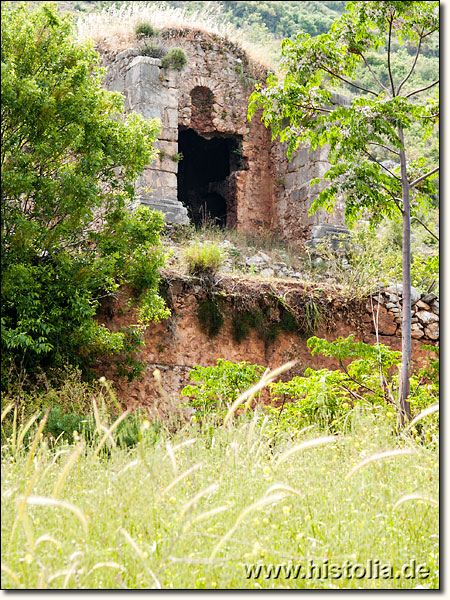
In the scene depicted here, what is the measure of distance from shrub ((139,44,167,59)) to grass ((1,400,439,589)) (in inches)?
391

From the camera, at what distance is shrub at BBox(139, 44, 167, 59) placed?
42.0ft

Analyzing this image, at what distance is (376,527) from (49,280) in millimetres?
4519

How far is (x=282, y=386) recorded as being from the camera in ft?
21.8

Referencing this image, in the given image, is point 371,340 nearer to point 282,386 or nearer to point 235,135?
point 282,386

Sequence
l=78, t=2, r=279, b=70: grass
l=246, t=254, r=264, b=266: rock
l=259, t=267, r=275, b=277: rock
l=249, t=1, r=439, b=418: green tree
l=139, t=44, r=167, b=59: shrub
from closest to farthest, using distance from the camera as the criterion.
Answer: l=249, t=1, r=439, b=418: green tree, l=259, t=267, r=275, b=277: rock, l=246, t=254, r=264, b=266: rock, l=139, t=44, r=167, b=59: shrub, l=78, t=2, r=279, b=70: grass

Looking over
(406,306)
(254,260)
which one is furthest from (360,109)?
(254,260)

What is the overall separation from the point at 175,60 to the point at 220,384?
7997mm

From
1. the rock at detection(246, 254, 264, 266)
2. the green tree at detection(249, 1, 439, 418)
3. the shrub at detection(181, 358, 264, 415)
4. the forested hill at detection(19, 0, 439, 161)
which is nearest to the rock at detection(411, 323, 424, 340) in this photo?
the rock at detection(246, 254, 264, 266)

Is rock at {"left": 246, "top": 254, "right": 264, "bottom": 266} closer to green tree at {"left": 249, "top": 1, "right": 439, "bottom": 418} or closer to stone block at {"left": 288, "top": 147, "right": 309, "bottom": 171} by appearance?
stone block at {"left": 288, "top": 147, "right": 309, "bottom": 171}

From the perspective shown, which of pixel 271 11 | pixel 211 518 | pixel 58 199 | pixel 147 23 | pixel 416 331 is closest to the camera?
pixel 211 518

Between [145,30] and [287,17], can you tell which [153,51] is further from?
[287,17]

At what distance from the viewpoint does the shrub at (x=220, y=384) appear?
671 cm

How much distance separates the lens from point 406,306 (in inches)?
255

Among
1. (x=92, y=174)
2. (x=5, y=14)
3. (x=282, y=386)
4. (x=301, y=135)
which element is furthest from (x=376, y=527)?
(x=5, y=14)
